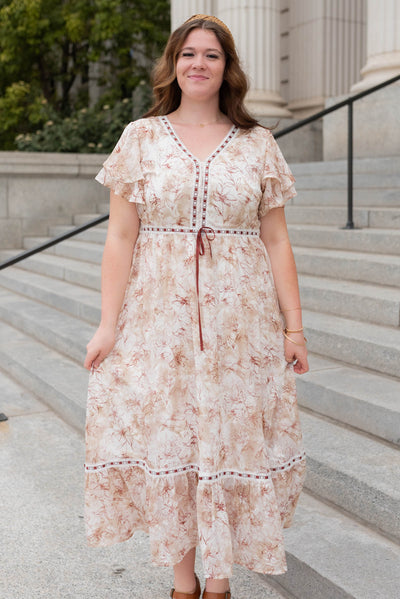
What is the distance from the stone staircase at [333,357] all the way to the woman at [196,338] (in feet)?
1.79

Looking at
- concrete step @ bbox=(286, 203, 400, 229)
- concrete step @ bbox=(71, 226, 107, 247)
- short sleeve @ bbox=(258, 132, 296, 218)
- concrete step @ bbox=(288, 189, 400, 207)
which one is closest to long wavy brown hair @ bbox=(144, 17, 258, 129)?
short sleeve @ bbox=(258, 132, 296, 218)

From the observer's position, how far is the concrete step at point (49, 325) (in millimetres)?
5922

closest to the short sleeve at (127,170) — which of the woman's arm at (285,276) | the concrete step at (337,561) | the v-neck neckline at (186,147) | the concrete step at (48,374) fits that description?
the v-neck neckline at (186,147)

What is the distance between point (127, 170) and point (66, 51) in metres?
15.5

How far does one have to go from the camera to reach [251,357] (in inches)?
92.4

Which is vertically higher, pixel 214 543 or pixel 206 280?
pixel 206 280

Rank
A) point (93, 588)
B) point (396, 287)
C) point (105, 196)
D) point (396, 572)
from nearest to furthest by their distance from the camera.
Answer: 1. point (396, 572)
2. point (93, 588)
3. point (396, 287)
4. point (105, 196)

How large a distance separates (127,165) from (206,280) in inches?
17.2

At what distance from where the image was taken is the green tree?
14.6m

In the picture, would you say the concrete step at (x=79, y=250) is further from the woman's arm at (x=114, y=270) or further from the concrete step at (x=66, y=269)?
the woman's arm at (x=114, y=270)

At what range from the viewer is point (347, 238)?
233 inches

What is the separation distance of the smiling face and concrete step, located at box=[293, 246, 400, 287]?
2.94 metres

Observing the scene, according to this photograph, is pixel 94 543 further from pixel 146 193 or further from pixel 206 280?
pixel 146 193

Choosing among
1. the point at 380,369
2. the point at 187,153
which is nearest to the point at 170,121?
the point at 187,153
